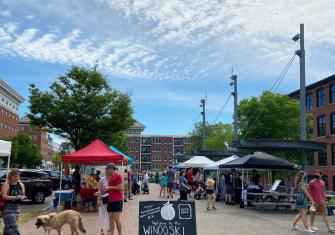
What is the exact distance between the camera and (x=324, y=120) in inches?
2309

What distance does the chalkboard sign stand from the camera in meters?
8.80

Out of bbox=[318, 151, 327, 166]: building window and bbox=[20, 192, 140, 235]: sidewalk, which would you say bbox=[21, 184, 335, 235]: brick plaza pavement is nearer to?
bbox=[20, 192, 140, 235]: sidewalk

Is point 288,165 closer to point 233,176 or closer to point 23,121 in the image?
point 233,176

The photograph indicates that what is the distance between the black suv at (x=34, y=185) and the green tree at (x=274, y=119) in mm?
26521

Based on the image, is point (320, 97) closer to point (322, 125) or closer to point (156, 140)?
point (322, 125)

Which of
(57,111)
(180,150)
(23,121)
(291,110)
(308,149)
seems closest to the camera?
(308,149)

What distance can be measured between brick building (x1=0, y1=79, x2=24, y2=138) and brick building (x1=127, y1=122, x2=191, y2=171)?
5252 cm

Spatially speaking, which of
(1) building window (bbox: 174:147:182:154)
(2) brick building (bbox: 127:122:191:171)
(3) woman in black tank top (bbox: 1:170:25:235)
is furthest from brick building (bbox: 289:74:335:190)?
(1) building window (bbox: 174:147:182:154)

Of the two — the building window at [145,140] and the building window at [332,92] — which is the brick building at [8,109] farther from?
the building window at [332,92]

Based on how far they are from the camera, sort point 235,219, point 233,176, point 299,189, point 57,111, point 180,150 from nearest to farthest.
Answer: point 299,189 < point 235,219 < point 233,176 < point 57,111 < point 180,150

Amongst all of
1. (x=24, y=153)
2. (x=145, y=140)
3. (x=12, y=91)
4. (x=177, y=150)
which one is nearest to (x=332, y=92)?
(x=24, y=153)

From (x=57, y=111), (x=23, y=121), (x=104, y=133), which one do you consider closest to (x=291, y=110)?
(x=104, y=133)

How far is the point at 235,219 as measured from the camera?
16359 mm

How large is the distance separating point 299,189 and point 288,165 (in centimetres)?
808
